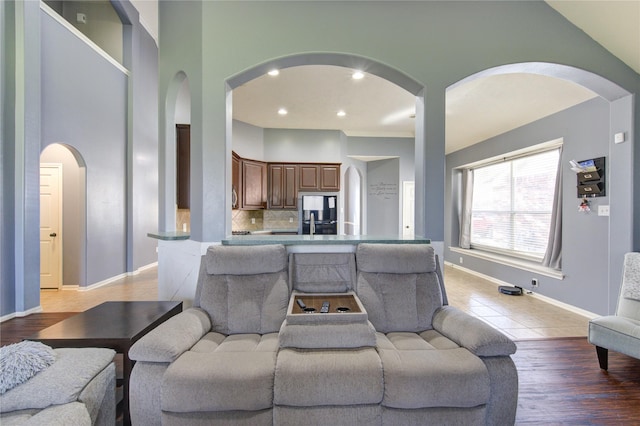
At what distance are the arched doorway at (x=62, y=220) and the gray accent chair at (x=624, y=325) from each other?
21.1 feet

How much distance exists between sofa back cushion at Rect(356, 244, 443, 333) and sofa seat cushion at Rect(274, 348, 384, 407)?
2.06ft

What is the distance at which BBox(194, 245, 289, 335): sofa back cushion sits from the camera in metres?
2.11

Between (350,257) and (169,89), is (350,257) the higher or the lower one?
the lower one

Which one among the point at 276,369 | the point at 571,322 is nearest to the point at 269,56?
the point at 276,369

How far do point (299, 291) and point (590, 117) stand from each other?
419cm

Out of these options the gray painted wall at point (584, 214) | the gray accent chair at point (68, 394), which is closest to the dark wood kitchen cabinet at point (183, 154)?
the gray accent chair at point (68, 394)

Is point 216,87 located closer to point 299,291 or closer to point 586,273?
point 299,291

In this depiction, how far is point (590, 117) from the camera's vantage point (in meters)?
3.71

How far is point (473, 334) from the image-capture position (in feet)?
5.70

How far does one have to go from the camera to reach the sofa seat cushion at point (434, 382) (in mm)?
1510

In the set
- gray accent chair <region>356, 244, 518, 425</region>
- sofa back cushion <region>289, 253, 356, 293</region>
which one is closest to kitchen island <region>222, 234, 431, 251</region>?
sofa back cushion <region>289, 253, 356, 293</region>

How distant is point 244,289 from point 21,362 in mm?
1154

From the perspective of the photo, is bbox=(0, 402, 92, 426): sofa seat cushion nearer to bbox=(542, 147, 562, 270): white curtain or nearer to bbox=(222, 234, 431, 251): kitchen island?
bbox=(222, 234, 431, 251): kitchen island

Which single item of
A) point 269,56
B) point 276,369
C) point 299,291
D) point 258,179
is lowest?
point 276,369
